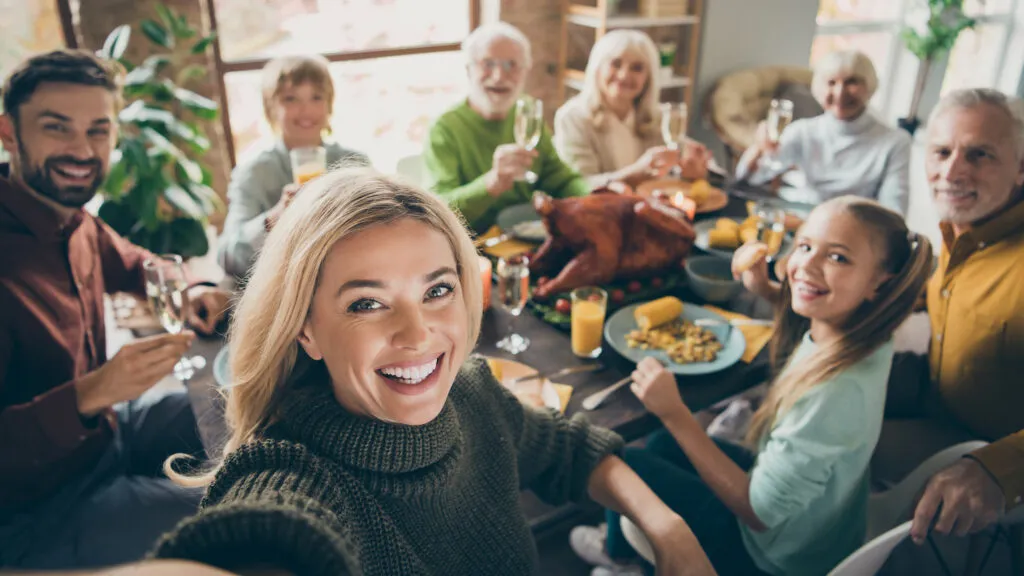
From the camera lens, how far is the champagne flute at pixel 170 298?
4.55ft

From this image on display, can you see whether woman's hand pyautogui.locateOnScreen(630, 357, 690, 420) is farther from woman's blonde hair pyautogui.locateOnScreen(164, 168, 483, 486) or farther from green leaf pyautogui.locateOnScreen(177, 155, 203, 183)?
green leaf pyautogui.locateOnScreen(177, 155, 203, 183)

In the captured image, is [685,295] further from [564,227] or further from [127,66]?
[127,66]

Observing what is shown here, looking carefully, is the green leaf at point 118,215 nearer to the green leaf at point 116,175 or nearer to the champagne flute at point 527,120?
the green leaf at point 116,175

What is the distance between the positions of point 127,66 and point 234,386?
8.63 feet

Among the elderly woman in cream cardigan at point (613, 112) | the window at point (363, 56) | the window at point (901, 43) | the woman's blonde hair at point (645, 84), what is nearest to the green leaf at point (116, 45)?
the window at point (363, 56)

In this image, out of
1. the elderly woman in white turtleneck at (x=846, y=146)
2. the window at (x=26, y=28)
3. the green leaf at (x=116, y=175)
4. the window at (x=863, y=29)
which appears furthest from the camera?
the window at (x=863, y=29)

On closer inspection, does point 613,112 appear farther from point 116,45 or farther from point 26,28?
point 26,28

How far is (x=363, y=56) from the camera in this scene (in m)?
3.75

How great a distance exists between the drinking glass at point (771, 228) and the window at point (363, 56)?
185 cm

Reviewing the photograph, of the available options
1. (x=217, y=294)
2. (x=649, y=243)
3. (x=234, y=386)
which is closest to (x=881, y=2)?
→ (x=649, y=243)

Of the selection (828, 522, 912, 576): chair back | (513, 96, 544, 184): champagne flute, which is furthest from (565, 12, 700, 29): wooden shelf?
(828, 522, 912, 576): chair back

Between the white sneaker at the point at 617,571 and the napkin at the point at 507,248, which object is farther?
the napkin at the point at 507,248

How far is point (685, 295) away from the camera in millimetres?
1773

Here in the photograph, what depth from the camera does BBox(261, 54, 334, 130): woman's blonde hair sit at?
6.96ft
